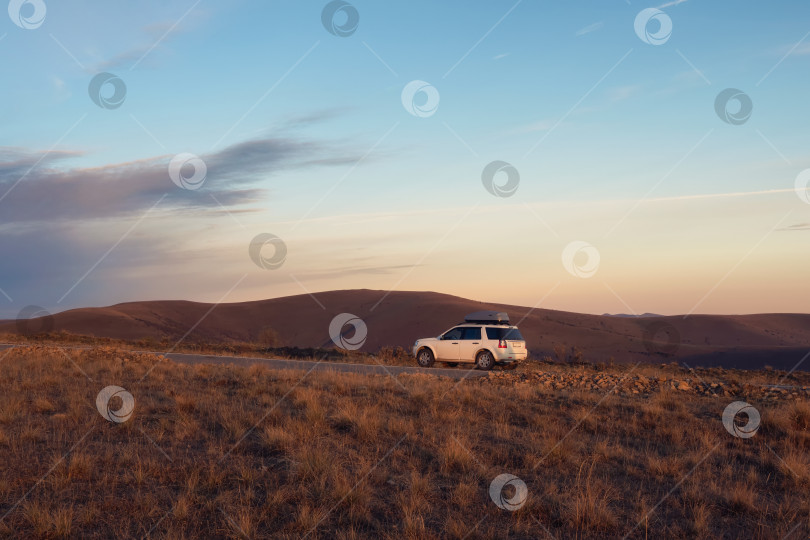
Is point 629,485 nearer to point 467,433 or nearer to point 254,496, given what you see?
point 467,433

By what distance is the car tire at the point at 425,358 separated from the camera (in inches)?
955

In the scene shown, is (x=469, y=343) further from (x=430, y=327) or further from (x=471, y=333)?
(x=430, y=327)

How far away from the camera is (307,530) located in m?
5.91

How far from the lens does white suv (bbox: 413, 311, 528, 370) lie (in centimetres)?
2266

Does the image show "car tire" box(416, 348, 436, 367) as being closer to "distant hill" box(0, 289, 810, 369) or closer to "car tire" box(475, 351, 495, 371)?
"car tire" box(475, 351, 495, 371)

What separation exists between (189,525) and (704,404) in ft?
36.9

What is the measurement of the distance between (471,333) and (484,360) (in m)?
1.15

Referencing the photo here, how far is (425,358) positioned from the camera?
958 inches

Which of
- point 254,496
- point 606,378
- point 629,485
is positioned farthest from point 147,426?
point 606,378

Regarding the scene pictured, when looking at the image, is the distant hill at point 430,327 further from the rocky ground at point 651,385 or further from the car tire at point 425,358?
the rocky ground at point 651,385

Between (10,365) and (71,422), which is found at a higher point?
(10,365)

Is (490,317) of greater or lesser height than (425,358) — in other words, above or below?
above

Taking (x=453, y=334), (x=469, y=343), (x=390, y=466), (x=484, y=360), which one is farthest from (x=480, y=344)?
(x=390, y=466)

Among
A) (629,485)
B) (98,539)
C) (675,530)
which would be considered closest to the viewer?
(98,539)
